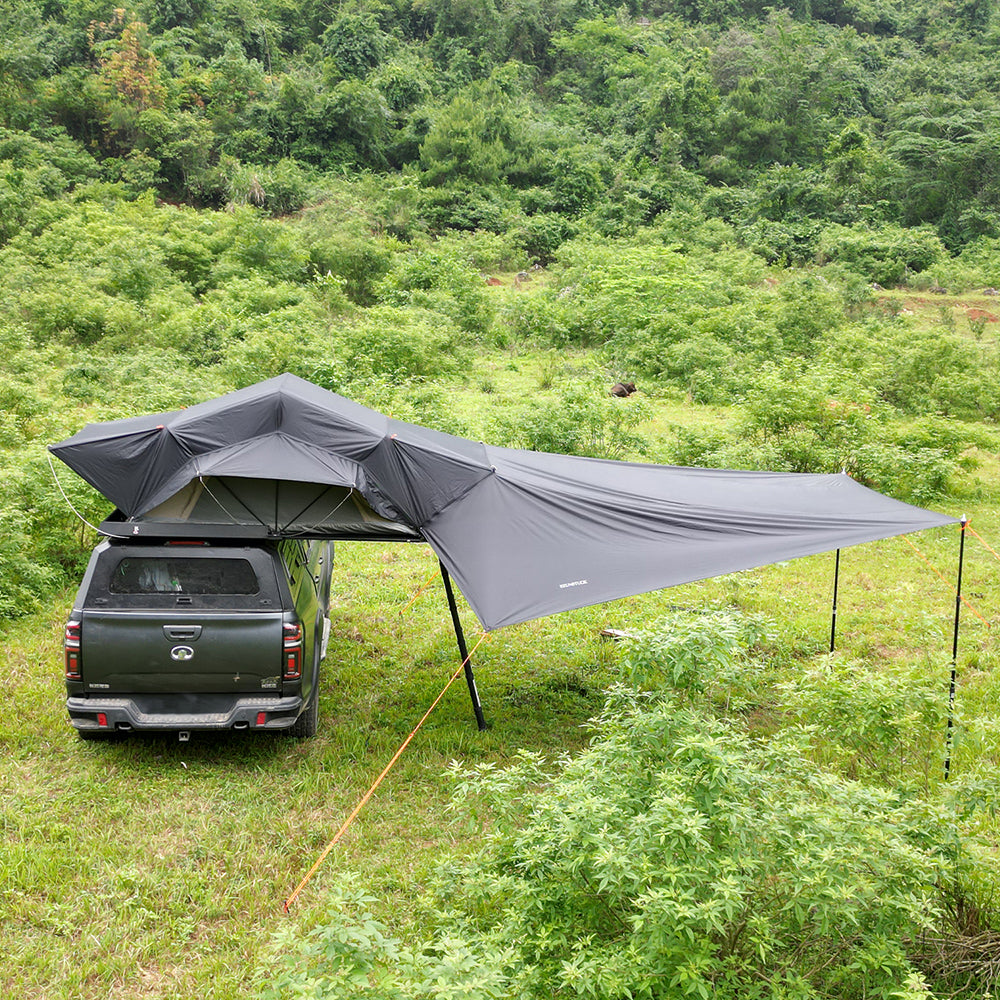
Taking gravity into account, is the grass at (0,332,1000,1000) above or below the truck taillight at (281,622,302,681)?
below

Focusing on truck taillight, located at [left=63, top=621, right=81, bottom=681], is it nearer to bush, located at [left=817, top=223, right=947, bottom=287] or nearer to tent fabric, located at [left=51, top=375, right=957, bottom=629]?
tent fabric, located at [left=51, top=375, right=957, bottom=629]

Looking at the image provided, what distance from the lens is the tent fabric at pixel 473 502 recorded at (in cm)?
571

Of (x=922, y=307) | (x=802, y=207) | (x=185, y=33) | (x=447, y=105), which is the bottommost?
(x=922, y=307)

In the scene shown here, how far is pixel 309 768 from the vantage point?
5875 millimetres

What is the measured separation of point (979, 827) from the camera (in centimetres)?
397

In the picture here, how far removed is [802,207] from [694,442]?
90.2ft

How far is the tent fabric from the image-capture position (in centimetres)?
571

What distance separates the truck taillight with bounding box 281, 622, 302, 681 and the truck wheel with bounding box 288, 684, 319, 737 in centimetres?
65

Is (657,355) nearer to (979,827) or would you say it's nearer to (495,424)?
(495,424)

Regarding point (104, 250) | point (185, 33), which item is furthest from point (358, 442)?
point (185, 33)

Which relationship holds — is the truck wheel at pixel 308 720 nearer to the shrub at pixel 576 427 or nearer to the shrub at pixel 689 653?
the shrub at pixel 689 653

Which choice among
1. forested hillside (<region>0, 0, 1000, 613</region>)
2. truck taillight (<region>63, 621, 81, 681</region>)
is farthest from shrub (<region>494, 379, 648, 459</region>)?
truck taillight (<region>63, 621, 81, 681</region>)

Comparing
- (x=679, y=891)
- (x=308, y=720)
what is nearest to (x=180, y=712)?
(x=308, y=720)

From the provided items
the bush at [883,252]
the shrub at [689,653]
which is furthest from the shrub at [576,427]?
the bush at [883,252]
